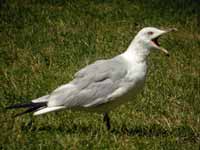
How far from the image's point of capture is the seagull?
733 centimetres

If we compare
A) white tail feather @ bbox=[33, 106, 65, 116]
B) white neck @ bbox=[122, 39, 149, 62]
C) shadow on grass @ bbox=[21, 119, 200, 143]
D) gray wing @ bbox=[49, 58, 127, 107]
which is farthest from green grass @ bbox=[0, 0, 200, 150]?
white neck @ bbox=[122, 39, 149, 62]

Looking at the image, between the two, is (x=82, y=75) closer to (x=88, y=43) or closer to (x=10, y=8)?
(x=88, y=43)

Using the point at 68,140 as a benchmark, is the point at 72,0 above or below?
below

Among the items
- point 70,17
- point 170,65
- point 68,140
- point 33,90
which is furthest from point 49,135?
point 70,17

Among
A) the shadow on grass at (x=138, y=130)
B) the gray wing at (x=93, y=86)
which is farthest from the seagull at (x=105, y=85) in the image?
the shadow on grass at (x=138, y=130)

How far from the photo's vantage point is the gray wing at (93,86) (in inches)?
291

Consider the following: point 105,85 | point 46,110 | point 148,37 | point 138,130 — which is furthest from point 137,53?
point 46,110

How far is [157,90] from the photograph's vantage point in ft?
31.8

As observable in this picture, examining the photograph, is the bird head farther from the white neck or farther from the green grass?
the green grass

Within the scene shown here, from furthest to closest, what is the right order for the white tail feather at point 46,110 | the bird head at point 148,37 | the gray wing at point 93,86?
the bird head at point 148,37 < the gray wing at point 93,86 < the white tail feather at point 46,110

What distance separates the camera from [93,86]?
24.6 feet

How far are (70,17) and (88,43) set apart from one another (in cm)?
258

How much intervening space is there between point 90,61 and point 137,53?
359 cm

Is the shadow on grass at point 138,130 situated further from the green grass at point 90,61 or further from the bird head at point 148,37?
the bird head at point 148,37
